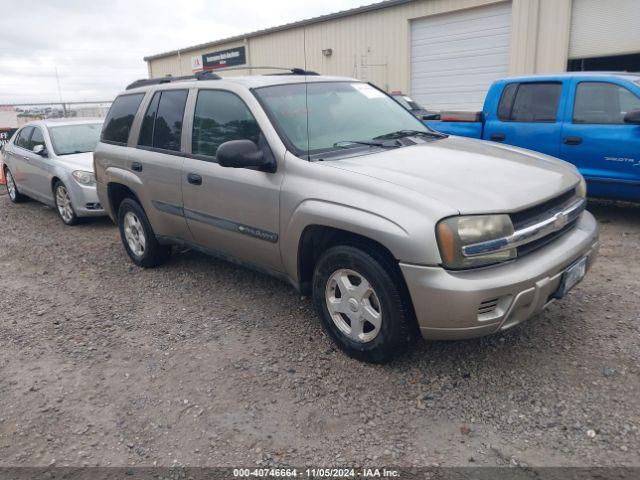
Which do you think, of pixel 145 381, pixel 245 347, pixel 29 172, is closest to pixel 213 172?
pixel 245 347

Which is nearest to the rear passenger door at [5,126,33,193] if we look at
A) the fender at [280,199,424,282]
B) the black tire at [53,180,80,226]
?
the black tire at [53,180,80,226]

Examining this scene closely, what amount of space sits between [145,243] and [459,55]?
12443mm

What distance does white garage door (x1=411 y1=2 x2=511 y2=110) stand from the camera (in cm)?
1421

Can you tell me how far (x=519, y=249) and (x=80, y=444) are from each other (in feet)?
→ 8.34

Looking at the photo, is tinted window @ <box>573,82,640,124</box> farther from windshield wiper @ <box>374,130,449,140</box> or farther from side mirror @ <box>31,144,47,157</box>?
side mirror @ <box>31,144,47,157</box>

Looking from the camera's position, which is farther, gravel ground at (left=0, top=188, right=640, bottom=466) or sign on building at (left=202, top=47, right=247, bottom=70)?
sign on building at (left=202, top=47, right=247, bottom=70)

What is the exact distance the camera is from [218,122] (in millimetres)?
4172

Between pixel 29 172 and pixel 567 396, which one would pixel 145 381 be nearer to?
pixel 567 396

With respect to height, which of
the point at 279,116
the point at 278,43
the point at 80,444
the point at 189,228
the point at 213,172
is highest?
the point at 278,43

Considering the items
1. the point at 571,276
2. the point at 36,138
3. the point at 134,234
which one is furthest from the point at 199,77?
the point at 36,138

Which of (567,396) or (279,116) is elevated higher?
(279,116)

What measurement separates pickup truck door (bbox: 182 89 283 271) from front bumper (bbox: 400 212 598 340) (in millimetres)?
1194

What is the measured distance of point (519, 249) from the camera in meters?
2.97

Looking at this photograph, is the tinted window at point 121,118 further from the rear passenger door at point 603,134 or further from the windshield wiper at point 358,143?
the rear passenger door at point 603,134
